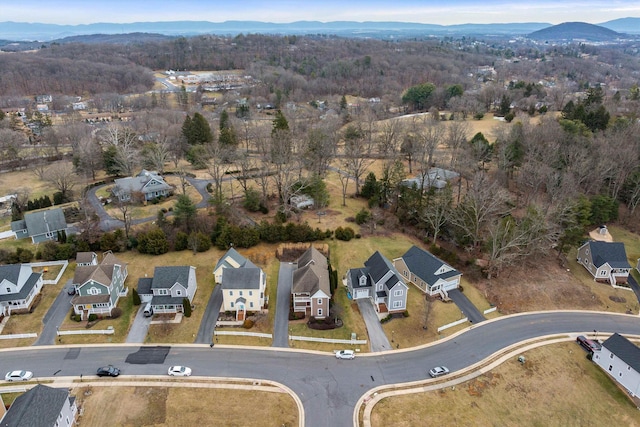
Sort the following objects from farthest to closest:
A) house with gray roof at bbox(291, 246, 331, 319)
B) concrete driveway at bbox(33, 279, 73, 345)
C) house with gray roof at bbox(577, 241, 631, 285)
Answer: house with gray roof at bbox(577, 241, 631, 285), house with gray roof at bbox(291, 246, 331, 319), concrete driveway at bbox(33, 279, 73, 345)

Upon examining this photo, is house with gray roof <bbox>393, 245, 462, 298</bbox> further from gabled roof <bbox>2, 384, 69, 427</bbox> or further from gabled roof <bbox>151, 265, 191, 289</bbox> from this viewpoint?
gabled roof <bbox>2, 384, 69, 427</bbox>

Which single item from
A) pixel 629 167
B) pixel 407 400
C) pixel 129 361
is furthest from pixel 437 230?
pixel 129 361

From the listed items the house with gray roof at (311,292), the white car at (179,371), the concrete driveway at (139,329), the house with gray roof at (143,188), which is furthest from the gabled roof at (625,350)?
the house with gray roof at (143,188)

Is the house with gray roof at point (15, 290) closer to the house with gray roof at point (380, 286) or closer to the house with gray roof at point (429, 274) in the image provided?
the house with gray roof at point (380, 286)

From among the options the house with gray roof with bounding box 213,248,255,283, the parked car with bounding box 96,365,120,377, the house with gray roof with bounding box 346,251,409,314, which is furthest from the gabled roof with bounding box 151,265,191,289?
the house with gray roof with bounding box 346,251,409,314

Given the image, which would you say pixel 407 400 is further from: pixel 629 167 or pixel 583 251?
pixel 629 167

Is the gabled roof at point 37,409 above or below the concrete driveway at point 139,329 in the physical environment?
above
